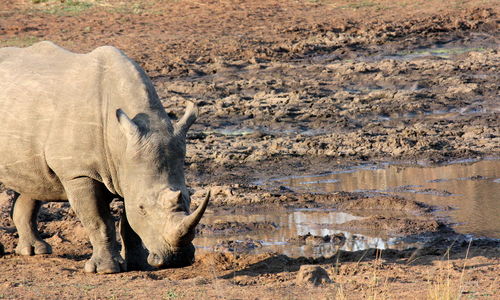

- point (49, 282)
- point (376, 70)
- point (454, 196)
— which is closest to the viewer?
point (49, 282)

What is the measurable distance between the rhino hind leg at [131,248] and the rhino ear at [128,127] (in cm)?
126

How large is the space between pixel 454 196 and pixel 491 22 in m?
13.2

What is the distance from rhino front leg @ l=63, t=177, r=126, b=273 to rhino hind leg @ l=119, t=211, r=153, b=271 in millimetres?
150

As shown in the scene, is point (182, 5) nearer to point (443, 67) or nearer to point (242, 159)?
point (443, 67)

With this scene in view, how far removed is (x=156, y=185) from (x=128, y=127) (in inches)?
21.6

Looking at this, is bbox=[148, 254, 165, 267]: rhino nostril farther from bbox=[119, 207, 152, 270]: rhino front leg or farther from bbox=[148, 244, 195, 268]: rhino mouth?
bbox=[119, 207, 152, 270]: rhino front leg

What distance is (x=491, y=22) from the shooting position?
2377cm

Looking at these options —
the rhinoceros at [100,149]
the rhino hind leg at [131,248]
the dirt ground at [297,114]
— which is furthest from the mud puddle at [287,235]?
the rhinoceros at [100,149]

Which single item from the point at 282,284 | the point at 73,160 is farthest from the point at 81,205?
the point at 282,284

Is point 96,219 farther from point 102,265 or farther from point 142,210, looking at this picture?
point 142,210

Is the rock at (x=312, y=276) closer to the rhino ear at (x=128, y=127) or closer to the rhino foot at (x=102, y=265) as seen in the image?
the rhino ear at (x=128, y=127)

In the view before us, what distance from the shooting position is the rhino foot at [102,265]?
28.1 ft

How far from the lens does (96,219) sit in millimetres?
8570

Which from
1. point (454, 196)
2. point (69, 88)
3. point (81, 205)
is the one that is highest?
point (69, 88)
